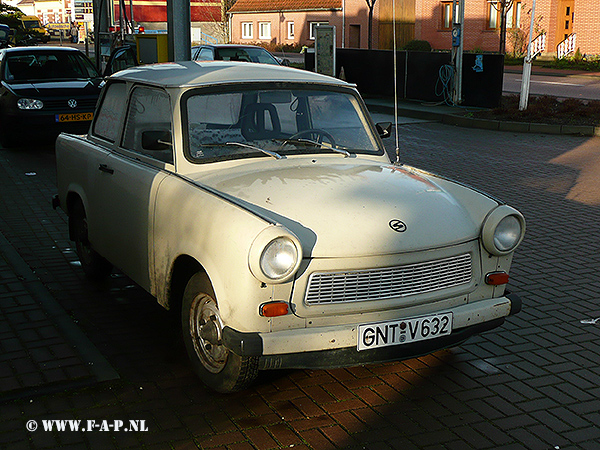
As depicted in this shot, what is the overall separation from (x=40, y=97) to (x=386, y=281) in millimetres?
10248

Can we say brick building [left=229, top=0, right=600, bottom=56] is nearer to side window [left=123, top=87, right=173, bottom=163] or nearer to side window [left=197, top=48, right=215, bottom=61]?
side window [left=197, top=48, right=215, bottom=61]

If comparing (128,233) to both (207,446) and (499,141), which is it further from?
(499,141)

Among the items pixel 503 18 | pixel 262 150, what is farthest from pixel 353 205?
pixel 503 18

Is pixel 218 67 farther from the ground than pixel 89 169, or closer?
farther from the ground

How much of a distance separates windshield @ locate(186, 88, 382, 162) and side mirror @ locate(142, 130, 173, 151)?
0.51 feet

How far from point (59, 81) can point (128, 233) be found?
9.31m

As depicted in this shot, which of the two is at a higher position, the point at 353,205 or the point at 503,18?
the point at 503,18

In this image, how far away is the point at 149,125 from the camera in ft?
16.9

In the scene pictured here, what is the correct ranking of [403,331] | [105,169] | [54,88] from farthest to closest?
[54,88] < [105,169] < [403,331]

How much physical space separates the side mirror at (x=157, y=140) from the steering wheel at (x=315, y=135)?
80 cm

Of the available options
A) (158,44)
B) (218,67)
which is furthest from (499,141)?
(218,67)

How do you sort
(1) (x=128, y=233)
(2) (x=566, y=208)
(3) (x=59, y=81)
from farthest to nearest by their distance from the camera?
(3) (x=59, y=81), (2) (x=566, y=208), (1) (x=128, y=233)

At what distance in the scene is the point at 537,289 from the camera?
6.10 meters

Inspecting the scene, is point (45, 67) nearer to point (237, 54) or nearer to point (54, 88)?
point (54, 88)
